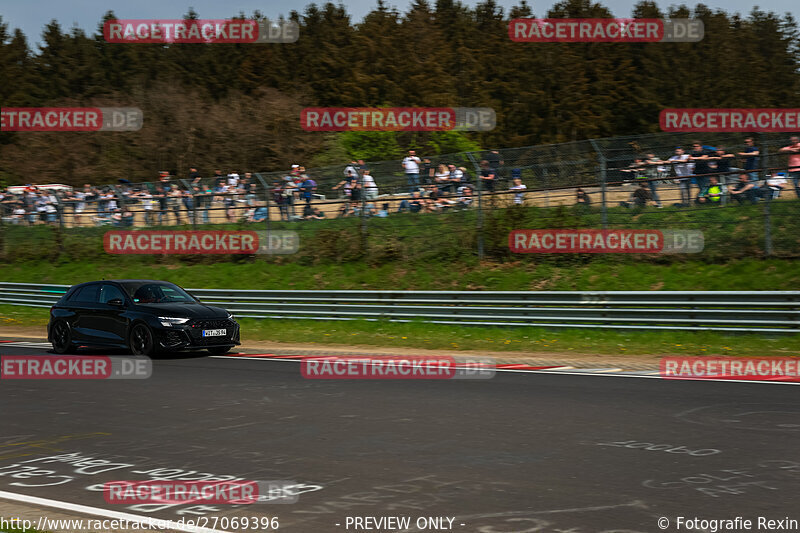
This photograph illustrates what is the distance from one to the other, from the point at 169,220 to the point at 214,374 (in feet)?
52.4

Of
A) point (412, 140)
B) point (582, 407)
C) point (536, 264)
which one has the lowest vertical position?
point (582, 407)

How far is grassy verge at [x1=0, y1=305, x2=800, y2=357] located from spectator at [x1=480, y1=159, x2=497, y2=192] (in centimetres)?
438

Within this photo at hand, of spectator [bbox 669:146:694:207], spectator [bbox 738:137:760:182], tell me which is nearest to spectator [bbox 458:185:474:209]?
spectator [bbox 669:146:694:207]

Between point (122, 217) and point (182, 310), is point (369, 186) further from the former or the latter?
point (122, 217)

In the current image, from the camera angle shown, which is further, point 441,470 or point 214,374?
point 214,374

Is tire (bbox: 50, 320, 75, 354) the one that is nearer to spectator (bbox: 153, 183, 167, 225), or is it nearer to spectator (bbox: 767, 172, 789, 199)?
spectator (bbox: 153, 183, 167, 225)

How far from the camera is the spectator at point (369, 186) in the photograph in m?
24.2

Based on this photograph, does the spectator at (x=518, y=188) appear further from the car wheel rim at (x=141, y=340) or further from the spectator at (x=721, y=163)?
the car wheel rim at (x=141, y=340)

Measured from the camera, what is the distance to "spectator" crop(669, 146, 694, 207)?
20.3m

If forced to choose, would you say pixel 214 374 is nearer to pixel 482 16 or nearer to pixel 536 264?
pixel 536 264

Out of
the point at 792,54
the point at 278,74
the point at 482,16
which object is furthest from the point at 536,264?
the point at 482,16

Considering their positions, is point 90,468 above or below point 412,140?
below

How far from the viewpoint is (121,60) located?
269 feet

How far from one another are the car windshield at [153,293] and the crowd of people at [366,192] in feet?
26.9
